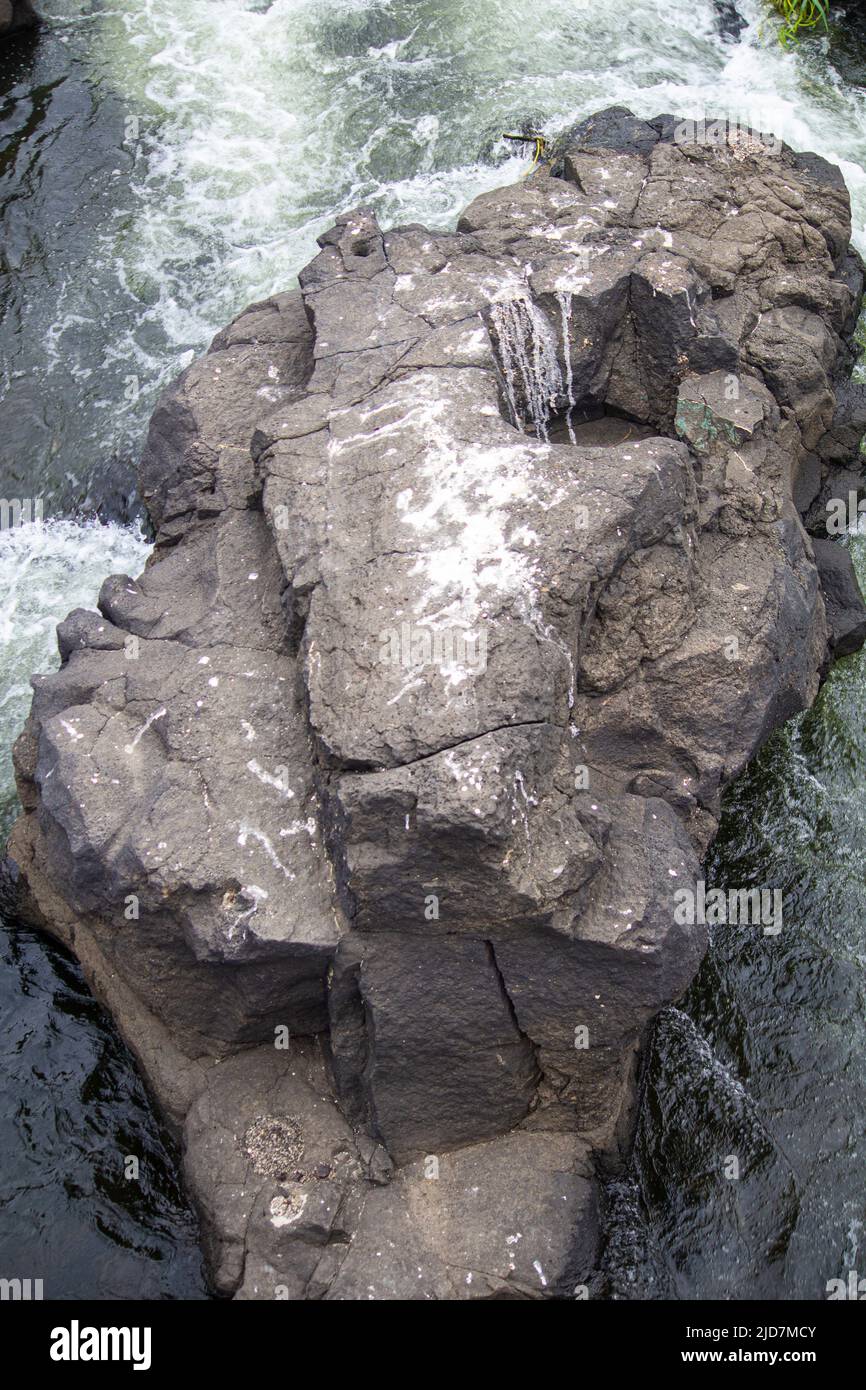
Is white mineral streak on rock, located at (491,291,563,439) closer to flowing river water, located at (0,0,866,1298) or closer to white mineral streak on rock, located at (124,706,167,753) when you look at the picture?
flowing river water, located at (0,0,866,1298)

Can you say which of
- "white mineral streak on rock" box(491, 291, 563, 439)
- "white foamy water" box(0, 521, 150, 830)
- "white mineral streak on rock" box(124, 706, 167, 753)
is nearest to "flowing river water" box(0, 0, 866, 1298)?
"white foamy water" box(0, 521, 150, 830)

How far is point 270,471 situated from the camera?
6.23m

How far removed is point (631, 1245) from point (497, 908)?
1646mm

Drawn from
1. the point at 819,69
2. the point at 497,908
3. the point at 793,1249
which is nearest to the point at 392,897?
the point at 497,908

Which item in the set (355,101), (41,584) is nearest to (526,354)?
(41,584)

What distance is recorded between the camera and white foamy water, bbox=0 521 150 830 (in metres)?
7.30

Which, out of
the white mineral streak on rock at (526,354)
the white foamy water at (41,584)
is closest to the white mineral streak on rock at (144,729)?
the white foamy water at (41,584)

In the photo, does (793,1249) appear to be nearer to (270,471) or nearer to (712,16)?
(270,471)

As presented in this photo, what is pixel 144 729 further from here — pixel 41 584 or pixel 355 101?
pixel 355 101

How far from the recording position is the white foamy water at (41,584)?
7.30 metres

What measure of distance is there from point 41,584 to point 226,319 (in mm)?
2488

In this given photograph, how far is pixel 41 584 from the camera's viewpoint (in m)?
7.81

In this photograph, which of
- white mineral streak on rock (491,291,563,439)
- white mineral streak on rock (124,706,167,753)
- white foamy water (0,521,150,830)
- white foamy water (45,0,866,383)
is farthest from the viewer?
white foamy water (45,0,866,383)

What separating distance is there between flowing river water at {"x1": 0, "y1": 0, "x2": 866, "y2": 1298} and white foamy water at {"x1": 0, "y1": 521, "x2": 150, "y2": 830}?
17mm
